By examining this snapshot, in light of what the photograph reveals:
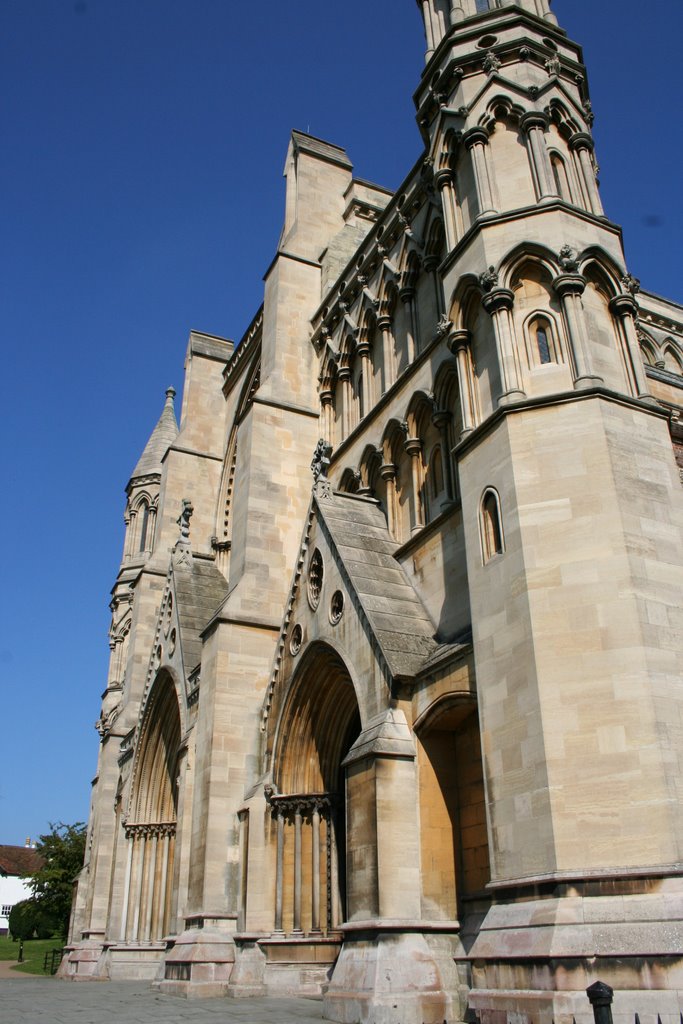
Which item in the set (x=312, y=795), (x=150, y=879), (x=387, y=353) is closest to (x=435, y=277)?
(x=387, y=353)

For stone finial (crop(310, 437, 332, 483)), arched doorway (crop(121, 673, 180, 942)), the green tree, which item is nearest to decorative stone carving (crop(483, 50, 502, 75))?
stone finial (crop(310, 437, 332, 483))

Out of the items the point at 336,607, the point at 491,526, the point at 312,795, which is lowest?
the point at 312,795

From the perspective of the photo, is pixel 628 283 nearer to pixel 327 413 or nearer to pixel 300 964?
pixel 327 413

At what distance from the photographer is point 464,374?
12211mm

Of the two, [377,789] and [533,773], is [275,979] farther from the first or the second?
Answer: [533,773]

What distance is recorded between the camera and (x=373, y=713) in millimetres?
12016

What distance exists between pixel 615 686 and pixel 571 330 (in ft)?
15.2

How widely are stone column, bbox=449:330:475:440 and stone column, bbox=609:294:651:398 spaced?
1999 mm

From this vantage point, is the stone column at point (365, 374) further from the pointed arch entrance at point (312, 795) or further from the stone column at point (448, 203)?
the pointed arch entrance at point (312, 795)

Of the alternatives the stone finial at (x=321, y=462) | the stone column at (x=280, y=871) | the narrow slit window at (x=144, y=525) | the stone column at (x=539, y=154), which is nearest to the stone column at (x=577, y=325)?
the stone column at (x=539, y=154)

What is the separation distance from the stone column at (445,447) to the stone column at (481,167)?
3478 mm

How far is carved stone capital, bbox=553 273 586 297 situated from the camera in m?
11.4

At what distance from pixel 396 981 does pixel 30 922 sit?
58.2m

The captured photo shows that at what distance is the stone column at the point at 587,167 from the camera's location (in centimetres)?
1271
